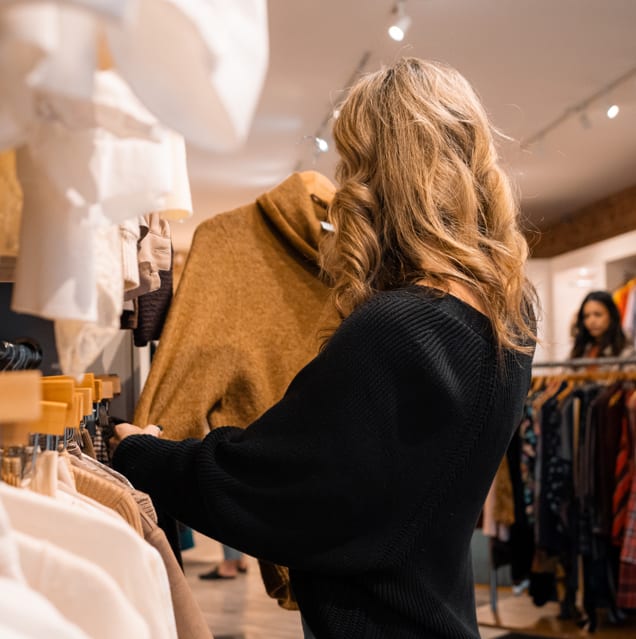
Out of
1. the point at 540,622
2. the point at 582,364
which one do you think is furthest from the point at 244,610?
the point at 582,364

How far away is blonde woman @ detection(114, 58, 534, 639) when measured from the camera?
3.74 ft

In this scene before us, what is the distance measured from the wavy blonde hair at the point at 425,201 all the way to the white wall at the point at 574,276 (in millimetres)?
4405

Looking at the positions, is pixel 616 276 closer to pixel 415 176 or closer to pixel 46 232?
pixel 415 176

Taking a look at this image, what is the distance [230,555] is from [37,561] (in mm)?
2013

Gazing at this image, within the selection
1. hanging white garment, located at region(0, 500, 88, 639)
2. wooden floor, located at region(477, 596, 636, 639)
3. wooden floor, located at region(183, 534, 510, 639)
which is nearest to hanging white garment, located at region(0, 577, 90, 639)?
hanging white garment, located at region(0, 500, 88, 639)

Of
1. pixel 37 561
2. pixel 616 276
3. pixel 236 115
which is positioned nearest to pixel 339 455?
pixel 37 561

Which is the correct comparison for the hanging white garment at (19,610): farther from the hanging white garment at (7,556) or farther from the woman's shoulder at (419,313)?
the woman's shoulder at (419,313)

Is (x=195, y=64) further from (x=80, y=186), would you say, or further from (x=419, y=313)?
(x=419, y=313)

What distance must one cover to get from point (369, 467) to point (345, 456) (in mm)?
37

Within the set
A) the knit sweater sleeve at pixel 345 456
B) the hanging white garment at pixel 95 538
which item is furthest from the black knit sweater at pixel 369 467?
the hanging white garment at pixel 95 538

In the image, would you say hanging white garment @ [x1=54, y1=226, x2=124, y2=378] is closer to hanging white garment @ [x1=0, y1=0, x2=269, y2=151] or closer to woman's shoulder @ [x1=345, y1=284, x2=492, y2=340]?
hanging white garment @ [x1=0, y1=0, x2=269, y2=151]

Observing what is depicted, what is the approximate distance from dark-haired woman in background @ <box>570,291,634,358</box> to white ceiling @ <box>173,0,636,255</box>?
0.75 meters

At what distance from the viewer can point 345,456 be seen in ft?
3.70

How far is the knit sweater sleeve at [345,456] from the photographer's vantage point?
3.72ft
